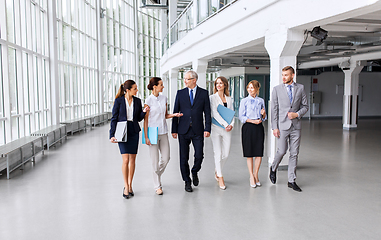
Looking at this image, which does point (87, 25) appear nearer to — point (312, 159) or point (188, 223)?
point (312, 159)

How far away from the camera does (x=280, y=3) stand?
6488 millimetres

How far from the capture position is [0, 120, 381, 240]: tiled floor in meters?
3.80

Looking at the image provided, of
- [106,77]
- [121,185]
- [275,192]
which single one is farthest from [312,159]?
[106,77]

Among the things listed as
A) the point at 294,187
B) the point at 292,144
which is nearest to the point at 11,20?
the point at 292,144

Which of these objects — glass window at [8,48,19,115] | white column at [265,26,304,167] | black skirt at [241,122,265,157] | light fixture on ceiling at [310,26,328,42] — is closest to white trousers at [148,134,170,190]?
black skirt at [241,122,265,157]

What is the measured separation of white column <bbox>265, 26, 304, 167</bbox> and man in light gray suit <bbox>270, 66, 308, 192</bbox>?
129cm

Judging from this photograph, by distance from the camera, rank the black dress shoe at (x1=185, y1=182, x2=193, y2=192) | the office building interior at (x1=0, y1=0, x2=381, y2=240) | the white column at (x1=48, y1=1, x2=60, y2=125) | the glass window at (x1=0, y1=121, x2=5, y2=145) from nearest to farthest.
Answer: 1. the office building interior at (x1=0, y1=0, x2=381, y2=240)
2. the black dress shoe at (x1=185, y1=182, x2=193, y2=192)
3. the glass window at (x1=0, y1=121, x2=5, y2=145)
4. the white column at (x1=48, y1=1, x2=60, y2=125)

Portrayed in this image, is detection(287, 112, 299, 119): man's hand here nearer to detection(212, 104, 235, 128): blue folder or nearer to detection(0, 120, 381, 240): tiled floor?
detection(212, 104, 235, 128): blue folder

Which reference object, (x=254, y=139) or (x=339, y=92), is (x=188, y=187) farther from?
(x=339, y=92)

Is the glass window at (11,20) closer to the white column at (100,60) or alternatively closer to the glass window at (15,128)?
the glass window at (15,128)

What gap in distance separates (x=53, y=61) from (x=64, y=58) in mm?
2417

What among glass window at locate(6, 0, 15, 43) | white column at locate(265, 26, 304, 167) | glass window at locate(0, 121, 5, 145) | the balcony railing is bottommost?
glass window at locate(0, 121, 5, 145)

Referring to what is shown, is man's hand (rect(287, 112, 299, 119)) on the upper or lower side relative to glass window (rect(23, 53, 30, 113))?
lower

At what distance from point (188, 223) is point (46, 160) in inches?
212
